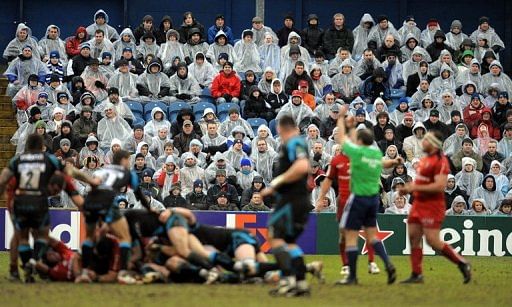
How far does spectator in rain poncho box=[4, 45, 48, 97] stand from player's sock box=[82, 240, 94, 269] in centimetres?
1323

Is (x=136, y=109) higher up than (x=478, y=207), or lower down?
higher up

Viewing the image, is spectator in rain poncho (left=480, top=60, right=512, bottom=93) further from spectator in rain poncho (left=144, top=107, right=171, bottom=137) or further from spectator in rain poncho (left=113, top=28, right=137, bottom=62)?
spectator in rain poncho (left=113, top=28, right=137, bottom=62)

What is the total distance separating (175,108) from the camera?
29734mm

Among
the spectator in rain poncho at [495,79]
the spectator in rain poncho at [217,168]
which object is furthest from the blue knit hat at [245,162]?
the spectator in rain poncho at [495,79]

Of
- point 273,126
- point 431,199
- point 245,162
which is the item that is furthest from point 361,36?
point 431,199

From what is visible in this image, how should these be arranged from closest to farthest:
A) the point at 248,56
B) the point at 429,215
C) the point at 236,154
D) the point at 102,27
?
the point at 429,215, the point at 236,154, the point at 248,56, the point at 102,27

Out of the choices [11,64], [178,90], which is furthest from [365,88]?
[11,64]

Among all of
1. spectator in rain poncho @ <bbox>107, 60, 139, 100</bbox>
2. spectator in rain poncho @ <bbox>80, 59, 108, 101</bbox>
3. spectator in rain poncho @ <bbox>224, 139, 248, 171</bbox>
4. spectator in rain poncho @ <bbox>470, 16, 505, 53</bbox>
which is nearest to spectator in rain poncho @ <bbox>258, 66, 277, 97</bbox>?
spectator in rain poncho @ <bbox>224, 139, 248, 171</bbox>

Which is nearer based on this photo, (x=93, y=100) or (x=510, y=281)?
(x=510, y=281)

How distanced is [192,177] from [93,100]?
3476 mm

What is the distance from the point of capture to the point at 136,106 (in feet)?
98.0

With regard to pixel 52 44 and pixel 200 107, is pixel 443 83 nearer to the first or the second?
pixel 200 107

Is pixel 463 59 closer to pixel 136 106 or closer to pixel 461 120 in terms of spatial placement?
pixel 461 120

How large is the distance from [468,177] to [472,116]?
250 centimetres
